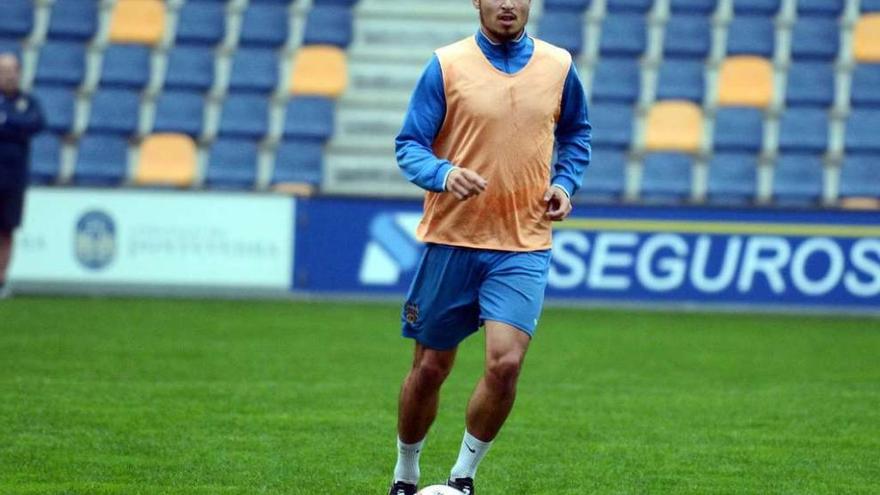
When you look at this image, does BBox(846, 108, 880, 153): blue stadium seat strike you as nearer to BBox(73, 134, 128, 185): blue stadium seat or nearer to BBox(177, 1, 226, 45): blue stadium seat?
BBox(177, 1, 226, 45): blue stadium seat

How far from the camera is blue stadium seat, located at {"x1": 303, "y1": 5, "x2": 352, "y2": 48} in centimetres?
2055

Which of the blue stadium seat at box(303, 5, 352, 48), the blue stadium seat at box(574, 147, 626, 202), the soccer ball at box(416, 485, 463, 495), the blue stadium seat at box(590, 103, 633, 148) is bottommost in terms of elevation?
the soccer ball at box(416, 485, 463, 495)

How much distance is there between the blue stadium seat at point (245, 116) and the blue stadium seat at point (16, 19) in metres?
2.77

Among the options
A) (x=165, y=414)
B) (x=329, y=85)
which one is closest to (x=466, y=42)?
(x=165, y=414)

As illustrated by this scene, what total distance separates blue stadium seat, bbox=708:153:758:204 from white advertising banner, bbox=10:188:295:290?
4820mm

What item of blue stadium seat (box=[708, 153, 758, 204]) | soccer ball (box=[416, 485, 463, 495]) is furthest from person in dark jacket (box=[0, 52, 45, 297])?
soccer ball (box=[416, 485, 463, 495])

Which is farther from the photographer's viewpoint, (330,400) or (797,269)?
(797,269)

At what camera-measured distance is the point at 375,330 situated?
47.9ft

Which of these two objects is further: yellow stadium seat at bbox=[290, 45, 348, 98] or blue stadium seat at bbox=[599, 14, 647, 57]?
blue stadium seat at bbox=[599, 14, 647, 57]

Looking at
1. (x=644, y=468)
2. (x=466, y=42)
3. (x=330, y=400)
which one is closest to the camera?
(x=466, y=42)

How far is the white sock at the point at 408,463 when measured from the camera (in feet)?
22.9

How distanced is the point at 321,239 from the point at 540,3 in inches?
223

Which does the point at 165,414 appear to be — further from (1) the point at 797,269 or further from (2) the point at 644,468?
(1) the point at 797,269

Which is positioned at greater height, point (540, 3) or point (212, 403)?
point (540, 3)
